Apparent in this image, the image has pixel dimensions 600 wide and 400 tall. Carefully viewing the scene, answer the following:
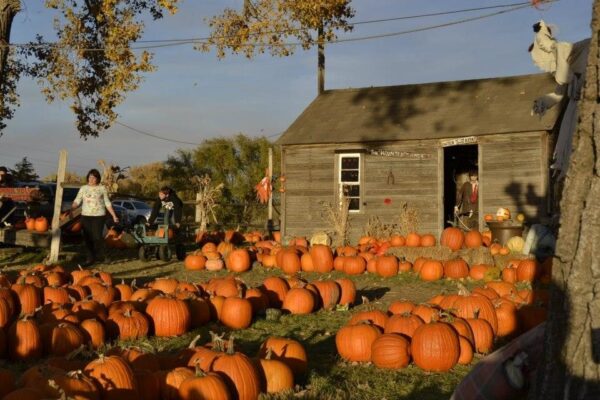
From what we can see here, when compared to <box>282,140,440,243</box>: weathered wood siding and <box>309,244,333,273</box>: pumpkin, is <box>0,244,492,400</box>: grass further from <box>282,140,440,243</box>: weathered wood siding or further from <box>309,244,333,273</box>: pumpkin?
<box>282,140,440,243</box>: weathered wood siding

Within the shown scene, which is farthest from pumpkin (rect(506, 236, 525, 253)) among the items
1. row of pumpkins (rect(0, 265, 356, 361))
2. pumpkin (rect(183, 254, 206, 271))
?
pumpkin (rect(183, 254, 206, 271))

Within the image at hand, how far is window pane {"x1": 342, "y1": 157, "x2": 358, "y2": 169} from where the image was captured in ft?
70.4

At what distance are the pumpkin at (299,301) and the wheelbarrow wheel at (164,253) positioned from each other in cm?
781

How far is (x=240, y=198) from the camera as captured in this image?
135ft

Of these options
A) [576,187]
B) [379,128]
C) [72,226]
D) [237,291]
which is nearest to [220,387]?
[576,187]

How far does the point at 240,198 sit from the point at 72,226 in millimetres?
23763

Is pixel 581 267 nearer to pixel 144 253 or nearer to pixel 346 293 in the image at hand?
pixel 346 293

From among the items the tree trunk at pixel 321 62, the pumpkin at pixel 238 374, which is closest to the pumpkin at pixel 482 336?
the pumpkin at pixel 238 374

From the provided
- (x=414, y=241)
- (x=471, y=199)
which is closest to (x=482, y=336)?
(x=414, y=241)

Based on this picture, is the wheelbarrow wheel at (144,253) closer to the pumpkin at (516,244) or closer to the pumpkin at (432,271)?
the pumpkin at (432,271)

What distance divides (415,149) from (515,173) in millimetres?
3011

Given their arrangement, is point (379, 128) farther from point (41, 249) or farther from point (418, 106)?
point (41, 249)

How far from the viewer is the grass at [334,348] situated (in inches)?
209

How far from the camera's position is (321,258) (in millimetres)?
13766
